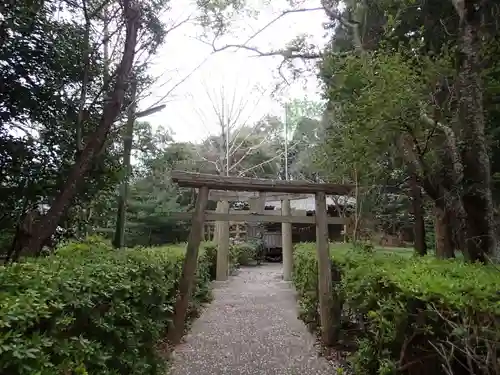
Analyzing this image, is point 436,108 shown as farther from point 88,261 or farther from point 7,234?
point 7,234

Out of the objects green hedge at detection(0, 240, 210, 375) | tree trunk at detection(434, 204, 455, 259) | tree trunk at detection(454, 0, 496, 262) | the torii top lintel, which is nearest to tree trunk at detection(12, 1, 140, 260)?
green hedge at detection(0, 240, 210, 375)

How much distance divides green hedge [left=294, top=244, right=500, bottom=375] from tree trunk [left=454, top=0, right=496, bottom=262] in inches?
32.9

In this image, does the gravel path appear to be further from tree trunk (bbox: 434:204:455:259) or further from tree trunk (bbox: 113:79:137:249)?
tree trunk (bbox: 434:204:455:259)

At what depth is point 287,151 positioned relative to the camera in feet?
66.8

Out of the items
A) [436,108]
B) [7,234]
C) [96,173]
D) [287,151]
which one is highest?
[287,151]

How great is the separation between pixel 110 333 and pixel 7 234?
2.93m

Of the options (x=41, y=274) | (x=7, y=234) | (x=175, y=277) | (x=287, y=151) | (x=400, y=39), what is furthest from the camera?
(x=287, y=151)

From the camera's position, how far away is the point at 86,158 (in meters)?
4.11

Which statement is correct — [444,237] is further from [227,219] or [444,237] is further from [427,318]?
[427,318]

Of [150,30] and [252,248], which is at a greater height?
[150,30]

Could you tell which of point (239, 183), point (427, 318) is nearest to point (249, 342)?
point (239, 183)

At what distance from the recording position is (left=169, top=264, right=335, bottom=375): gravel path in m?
4.31

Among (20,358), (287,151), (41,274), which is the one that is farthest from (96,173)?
(287,151)

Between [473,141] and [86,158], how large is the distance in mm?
3912
